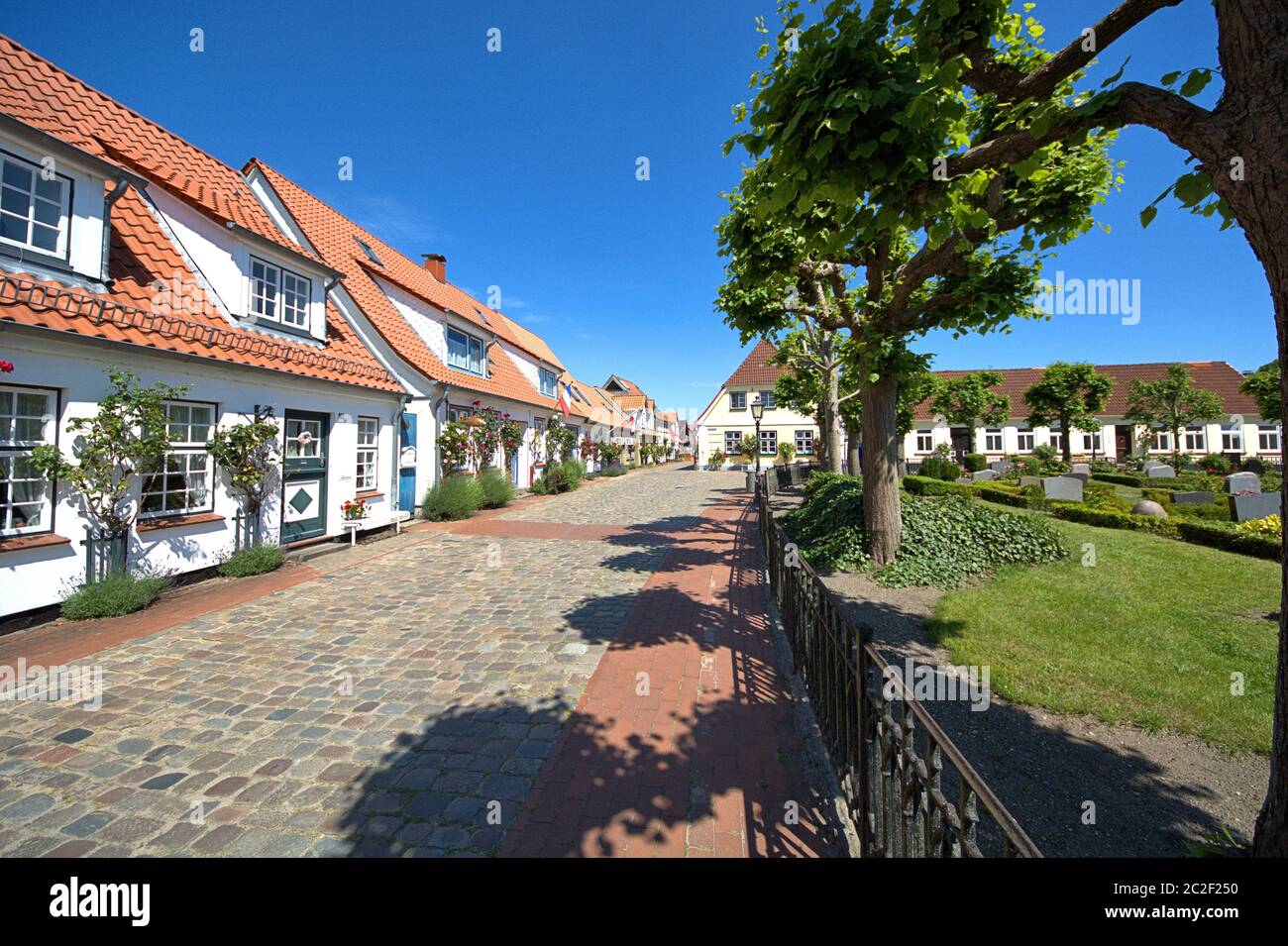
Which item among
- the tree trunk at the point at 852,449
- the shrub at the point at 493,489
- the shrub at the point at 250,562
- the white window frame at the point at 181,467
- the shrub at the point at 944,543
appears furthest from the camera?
the tree trunk at the point at 852,449

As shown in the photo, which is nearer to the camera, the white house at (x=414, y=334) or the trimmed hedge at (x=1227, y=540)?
the trimmed hedge at (x=1227, y=540)

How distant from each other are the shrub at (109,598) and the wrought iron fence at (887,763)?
8.06 meters

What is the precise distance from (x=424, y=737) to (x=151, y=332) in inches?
282

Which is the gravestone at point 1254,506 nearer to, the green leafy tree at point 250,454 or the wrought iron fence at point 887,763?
the wrought iron fence at point 887,763

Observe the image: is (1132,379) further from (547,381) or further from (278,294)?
→ (278,294)

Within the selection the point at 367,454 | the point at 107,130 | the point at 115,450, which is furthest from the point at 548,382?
the point at 115,450

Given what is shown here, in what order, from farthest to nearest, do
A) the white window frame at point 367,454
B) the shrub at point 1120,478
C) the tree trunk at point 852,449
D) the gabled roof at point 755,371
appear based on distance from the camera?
the gabled roof at point 755,371, the shrub at point 1120,478, the tree trunk at point 852,449, the white window frame at point 367,454

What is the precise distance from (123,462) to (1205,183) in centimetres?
1021

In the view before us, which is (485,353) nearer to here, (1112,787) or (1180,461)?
(1112,787)

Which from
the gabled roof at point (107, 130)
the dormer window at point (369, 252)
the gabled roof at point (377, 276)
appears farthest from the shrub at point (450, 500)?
Result: the dormer window at point (369, 252)

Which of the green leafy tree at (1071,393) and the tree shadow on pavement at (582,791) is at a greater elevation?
the green leafy tree at (1071,393)

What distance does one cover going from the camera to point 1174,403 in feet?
100

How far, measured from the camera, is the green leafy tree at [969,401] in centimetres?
3076

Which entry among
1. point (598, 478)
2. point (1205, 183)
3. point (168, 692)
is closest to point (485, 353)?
point (598, 478)
